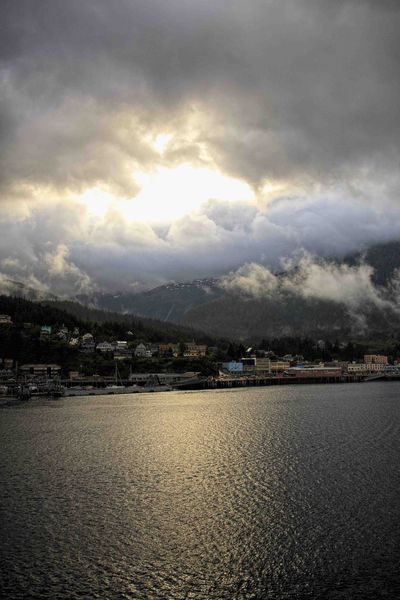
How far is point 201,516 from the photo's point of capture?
31703 mm

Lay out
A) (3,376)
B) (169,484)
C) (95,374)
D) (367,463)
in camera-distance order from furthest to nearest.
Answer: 1. (95,374)
2. (3,376)
3. (367,463)
4. (169,484)

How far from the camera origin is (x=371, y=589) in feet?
69.7

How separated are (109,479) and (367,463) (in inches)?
860

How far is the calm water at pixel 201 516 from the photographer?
73.7 feet

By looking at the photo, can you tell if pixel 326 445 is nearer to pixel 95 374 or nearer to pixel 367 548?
pixel 367 548

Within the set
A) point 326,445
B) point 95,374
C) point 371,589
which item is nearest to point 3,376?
point 95,374

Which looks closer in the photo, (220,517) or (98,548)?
(98,548)

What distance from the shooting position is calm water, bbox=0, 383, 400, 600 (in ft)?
73.7

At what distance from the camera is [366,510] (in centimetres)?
3148

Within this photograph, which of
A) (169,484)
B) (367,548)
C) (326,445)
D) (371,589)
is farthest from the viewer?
(326,445)

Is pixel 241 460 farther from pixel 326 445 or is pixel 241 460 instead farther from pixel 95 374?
pixel 95 374

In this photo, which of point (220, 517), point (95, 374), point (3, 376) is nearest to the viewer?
point (220, 517)

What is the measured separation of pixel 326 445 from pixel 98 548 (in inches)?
1322

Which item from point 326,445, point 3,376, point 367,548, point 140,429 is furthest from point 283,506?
point 3,376
